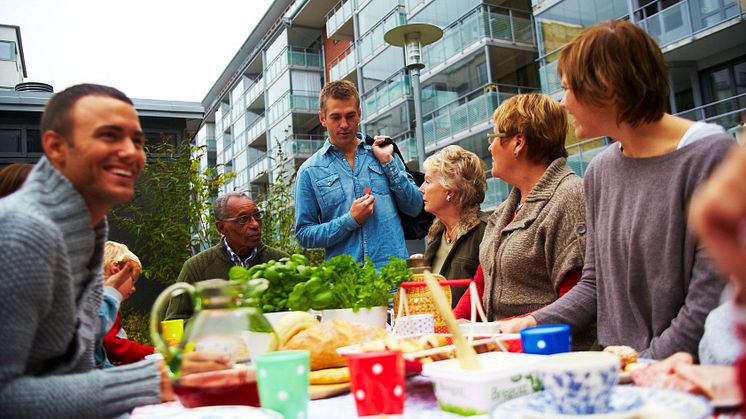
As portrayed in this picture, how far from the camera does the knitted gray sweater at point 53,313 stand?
870 mm

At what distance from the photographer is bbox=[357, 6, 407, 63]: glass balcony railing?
20328 millimetres

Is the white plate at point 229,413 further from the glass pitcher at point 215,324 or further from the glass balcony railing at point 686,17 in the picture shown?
the glass balcony railing at point 686,17

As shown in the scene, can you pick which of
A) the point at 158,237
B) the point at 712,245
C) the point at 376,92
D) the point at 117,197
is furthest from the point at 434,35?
the point at 376,92

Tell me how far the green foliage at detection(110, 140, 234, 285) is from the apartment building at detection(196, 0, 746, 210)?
133cm

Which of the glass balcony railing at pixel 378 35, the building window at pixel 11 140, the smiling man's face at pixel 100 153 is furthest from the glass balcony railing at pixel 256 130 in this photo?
the smiling man's face at pixel 100 153

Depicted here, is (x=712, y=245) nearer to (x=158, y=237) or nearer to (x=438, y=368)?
(x=438, y=368)

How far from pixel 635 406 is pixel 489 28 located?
16549 mm

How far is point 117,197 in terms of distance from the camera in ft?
3.66

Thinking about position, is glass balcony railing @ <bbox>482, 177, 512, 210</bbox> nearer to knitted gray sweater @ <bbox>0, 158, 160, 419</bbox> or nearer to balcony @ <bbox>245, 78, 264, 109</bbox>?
knitted gray sweater @ <bbox>0, 158, 160, 419</bbox>

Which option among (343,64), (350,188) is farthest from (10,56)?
(350,188)

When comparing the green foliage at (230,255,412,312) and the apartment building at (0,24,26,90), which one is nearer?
the green foliage at (230,255,412,312)

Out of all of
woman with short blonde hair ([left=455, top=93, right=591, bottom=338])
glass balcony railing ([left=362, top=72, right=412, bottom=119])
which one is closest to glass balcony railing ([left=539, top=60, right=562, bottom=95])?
glass balcony railing ([left=362, top=72, right=412, bottom=119])

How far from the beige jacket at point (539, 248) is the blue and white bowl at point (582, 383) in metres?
1.39

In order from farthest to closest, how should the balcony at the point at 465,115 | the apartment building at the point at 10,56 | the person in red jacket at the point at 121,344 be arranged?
the apartment building at the point at 10,56
the balcony at the point at 465,115
the person in red jacket at the point at 121,344
